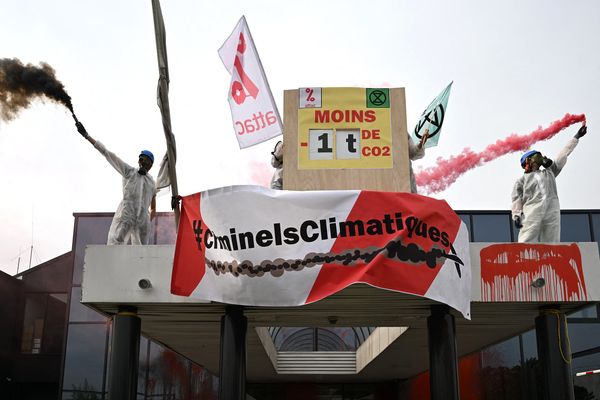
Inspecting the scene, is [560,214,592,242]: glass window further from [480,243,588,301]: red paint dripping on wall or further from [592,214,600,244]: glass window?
[480,243,588,301]: red paint dripping on wall

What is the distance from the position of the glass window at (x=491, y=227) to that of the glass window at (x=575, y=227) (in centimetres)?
156

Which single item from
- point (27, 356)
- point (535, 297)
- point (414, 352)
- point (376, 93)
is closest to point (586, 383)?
point (414, 352)

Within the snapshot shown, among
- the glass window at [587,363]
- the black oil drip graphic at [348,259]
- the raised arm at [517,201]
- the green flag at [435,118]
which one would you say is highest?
Result: the green flag at [435,118]

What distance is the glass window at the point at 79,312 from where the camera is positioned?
23.1 m

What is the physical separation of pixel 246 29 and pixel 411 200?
5.13 metres

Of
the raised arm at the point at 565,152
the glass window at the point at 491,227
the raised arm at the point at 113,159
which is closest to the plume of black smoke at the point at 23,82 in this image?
the raised arm at the point at 113,159

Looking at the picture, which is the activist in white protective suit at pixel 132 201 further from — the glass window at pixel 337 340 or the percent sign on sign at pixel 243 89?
the glass window at pixel 337 340

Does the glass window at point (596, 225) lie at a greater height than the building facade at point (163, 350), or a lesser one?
greater

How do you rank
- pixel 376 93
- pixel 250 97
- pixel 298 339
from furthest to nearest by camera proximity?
pixel 298 339, pixel 250 97, pixel 376 93

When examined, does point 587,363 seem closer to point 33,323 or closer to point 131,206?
point 131,206

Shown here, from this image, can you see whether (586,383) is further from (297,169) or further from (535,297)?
(297,169)

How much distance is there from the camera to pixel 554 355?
1044 centimetres

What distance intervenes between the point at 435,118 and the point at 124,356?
18.7ft

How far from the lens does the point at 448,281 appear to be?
352 inches
